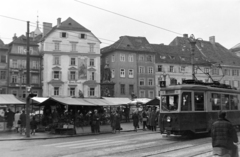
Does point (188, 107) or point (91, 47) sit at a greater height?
point (91, 47)

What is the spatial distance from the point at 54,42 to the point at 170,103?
4281 cm

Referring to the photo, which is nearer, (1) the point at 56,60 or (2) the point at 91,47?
(1) the point at 56,60

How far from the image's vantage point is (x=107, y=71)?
41.4m

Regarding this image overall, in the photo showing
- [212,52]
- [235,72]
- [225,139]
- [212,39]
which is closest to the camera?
[225,139]

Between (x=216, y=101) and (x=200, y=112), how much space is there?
67.0 inches

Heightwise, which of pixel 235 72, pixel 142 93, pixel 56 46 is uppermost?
pixel 56 46

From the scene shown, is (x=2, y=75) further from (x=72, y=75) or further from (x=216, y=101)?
(x=216, y=101)

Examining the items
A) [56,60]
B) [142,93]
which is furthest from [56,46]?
[142,93]

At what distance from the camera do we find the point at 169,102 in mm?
17031

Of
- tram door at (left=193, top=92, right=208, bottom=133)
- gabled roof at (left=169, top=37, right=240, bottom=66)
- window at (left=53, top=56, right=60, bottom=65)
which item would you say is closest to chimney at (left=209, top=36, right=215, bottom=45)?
gabled roof at (left=169, top=37, right=240, bottom=66)

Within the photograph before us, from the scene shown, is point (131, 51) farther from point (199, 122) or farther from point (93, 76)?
point (199, 122)

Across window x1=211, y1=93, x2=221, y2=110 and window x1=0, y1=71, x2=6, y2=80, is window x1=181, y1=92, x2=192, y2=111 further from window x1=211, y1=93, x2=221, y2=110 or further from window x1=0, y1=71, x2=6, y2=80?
window x1=0, y1=71, x2=6, y2=80

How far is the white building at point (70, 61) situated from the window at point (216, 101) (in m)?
39.6

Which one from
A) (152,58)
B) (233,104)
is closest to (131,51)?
(152,58)
